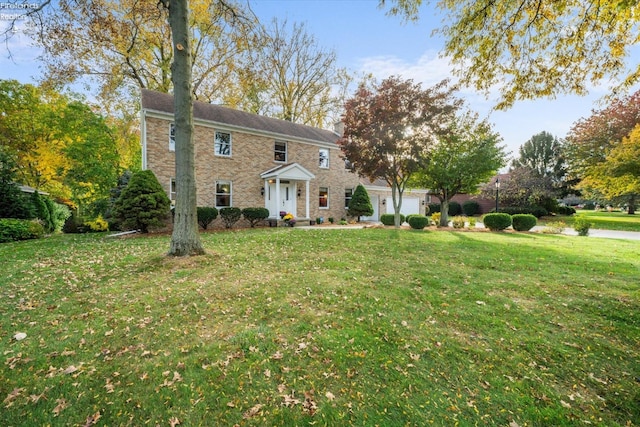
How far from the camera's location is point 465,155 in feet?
48.4

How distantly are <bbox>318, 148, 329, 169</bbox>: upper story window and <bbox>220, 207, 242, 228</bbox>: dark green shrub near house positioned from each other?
7.48m

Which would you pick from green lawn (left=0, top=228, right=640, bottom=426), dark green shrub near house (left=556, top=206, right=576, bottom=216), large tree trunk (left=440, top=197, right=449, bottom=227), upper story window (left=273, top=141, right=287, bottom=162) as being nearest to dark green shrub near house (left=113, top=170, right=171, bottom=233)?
green lawn (left=0, top=228, right=640, bottom=426)

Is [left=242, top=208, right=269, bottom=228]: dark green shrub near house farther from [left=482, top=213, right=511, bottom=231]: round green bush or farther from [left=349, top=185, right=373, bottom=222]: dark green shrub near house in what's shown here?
[left=482, top=213, right=511, bottom=231]: round green bush

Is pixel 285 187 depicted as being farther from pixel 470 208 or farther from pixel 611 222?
pixel 611 222

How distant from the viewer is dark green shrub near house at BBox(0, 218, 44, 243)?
10555mm

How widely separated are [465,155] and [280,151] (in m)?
10.9

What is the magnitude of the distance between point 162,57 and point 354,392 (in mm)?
25022

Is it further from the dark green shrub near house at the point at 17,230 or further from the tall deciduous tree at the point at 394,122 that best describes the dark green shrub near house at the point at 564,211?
the dark green shrub near house at the point at 17,230

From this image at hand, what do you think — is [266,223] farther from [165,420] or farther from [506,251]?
[165,420]

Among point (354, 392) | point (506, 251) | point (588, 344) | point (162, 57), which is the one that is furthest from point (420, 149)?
point (162, 57)

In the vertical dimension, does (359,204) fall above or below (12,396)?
above

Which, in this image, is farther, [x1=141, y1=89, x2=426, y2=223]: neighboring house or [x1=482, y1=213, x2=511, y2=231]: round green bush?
[x1=482, y1=213, x2=511, y2=231]: round green bush

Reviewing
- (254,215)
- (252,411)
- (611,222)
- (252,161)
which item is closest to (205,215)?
(254,215)

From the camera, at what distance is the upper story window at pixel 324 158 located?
19891 millimetres
